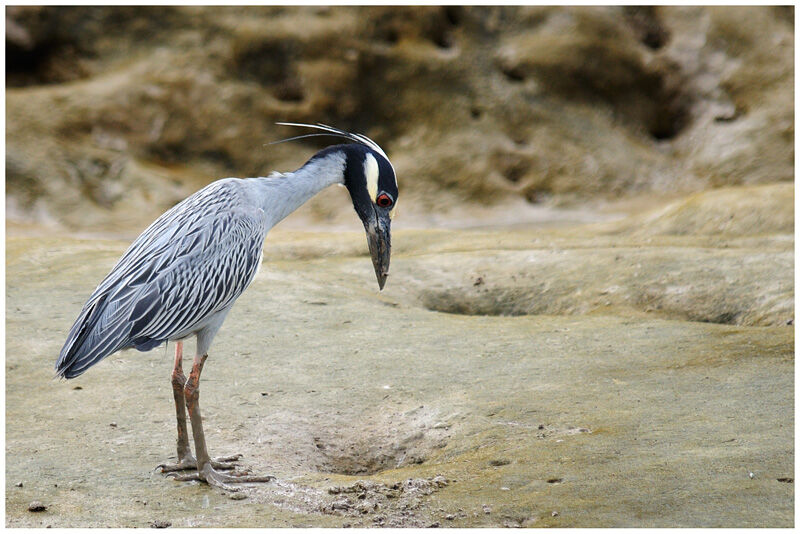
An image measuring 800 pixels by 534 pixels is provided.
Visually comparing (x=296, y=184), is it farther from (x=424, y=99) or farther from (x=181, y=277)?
(x=424, y=99)

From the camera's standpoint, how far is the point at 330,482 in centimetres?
394

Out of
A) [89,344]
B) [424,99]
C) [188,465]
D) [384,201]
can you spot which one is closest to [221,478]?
[188,465]

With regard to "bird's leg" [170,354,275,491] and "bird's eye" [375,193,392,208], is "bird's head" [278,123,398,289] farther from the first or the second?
"bird's leg" [170,354,275,491]

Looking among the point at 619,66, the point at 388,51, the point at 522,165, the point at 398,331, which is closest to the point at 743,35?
the point at 619,66

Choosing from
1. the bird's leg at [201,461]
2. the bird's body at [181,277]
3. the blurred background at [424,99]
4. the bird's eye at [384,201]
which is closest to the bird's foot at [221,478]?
the bird's leg at [201,461]

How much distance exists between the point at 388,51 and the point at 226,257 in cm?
1033

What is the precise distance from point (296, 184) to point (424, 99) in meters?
9.68

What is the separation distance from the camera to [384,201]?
4.55 m

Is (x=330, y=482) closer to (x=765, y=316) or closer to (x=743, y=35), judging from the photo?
(x=765, y=316)

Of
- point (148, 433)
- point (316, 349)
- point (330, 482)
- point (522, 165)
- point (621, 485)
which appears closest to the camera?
point (621, 485)

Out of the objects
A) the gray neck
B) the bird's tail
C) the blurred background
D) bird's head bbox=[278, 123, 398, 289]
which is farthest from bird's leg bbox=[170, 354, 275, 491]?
the blurred background

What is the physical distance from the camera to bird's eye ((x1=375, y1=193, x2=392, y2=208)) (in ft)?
14.8

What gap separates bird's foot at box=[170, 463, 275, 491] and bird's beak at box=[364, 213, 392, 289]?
1.15 metres

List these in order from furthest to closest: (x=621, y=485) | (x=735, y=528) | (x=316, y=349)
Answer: (x=316, y=349)
(x=621, y=485)
(x=735, y=528)
